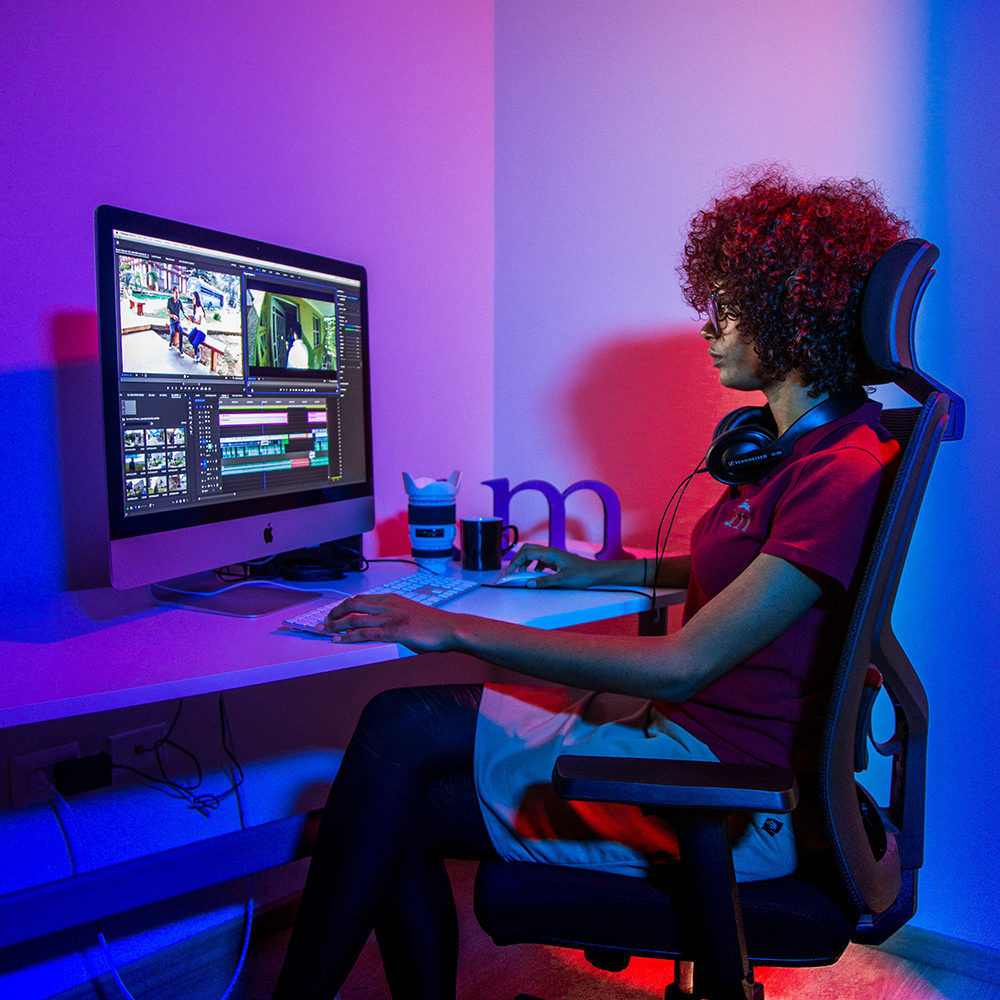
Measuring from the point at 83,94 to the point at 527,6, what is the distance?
125cm

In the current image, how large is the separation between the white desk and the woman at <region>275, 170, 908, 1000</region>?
101 mm

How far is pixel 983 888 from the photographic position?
5.42ft

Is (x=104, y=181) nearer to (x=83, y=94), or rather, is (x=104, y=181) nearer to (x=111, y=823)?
(x=83, y=94)

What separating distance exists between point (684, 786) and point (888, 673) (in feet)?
1.28

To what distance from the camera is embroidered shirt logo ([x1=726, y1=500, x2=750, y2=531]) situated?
3.62 ft

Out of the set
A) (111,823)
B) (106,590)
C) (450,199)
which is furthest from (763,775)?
(450,199)

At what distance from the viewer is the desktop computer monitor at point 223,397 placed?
3.97 ft

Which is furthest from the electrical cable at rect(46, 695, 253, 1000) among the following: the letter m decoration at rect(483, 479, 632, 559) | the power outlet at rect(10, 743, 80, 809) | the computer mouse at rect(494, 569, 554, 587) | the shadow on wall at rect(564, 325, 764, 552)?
the shadow on wall at rect(564, 325, 764, 552)

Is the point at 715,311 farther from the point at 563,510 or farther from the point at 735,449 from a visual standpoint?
the point at 563,510

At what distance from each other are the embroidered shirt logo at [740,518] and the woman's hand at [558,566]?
468 millimetres

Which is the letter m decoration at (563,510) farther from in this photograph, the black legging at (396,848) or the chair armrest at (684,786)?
the chair armrest at (684,786)

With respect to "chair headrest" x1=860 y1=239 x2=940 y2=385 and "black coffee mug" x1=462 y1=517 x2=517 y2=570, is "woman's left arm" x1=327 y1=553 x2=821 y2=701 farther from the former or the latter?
"black coffee mug" x1=462 y1=517 x2=517 y2=570

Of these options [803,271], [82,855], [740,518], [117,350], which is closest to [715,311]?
[803,271]

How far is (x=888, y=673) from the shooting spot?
1038mm
